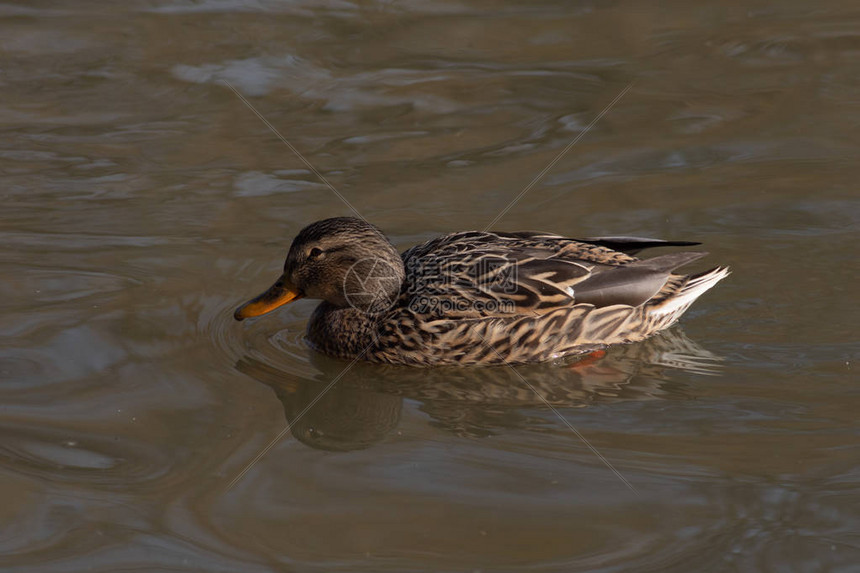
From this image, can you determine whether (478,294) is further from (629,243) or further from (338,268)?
(629,243)

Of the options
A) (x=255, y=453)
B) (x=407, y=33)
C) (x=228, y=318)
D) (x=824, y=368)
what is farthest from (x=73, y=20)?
(x=824, y=368)

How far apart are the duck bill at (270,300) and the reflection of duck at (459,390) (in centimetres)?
35

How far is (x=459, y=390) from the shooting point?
6.57 meters

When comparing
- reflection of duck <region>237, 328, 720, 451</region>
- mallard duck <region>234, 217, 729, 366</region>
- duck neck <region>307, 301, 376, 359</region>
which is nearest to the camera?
reflection of duck <region>237, 328, 720, 451</region>

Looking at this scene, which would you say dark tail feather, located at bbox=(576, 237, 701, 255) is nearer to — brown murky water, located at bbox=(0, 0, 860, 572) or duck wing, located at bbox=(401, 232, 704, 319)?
duck wing, located at bbox=(401, 232, 704, 319)

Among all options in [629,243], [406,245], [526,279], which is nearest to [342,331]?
[526,279]

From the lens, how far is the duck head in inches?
278

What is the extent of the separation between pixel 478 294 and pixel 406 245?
1591 mm

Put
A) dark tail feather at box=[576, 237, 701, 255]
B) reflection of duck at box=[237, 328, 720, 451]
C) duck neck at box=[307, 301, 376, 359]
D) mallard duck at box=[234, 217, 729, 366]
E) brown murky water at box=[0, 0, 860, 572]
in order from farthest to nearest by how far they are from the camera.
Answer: dark tail feather at box=[576, 237, 701, 255] → duck neck at box=[307, 301, 376, 359] → mallard duck at box=[234, 217, 729, 366] → reflection of duck at box=[237, 328, 720, 451] → brown murky water at box=[0, 0, 860, 572]

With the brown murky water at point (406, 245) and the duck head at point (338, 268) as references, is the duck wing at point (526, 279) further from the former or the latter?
the brown murky water at point (406, 245)

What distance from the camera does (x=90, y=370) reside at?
266 inches

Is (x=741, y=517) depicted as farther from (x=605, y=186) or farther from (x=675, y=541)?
(x=605, y=186)

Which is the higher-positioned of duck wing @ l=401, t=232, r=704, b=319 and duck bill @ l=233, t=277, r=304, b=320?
duck wing @ l=401, t=232, r=704, b=319

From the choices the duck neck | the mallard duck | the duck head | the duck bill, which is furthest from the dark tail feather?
the duck bill
